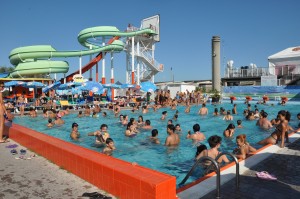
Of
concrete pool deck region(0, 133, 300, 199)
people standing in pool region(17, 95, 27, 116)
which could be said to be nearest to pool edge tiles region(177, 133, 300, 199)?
concrete pool deck region(0, 133, 300, 199)

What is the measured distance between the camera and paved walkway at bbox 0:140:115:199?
3.70m

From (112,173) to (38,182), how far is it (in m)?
1.37

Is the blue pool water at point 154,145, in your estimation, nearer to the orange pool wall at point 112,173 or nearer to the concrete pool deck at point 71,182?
the concrete pool deck at point 71,182

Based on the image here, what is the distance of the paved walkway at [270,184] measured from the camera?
11.9ft

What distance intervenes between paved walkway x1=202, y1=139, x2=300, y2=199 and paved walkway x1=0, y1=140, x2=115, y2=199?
1.82 metres

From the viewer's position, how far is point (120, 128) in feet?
40.2

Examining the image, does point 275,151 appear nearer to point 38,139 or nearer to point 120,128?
point 38,139

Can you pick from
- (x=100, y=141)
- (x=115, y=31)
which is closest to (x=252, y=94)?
(x=115, y=31)

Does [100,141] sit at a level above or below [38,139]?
below

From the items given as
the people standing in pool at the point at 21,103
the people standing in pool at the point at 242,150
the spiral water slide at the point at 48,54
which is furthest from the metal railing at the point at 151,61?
the people standing in pool at the point at 242,150

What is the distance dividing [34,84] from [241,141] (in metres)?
17.9

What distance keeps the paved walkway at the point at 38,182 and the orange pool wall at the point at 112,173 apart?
129 mm

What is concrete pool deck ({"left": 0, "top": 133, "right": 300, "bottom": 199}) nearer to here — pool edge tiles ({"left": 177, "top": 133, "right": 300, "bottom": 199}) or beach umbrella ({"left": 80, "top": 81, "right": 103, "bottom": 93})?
pool edge tiles ({"left": 177, "top": 133, "right": 300, "bottom": 199})

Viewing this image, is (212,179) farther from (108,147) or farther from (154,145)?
(154,145)
